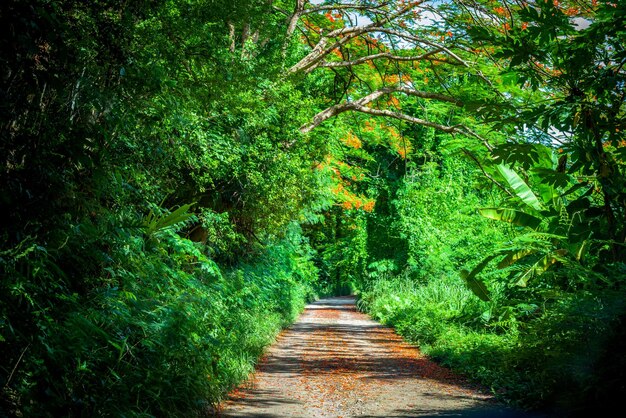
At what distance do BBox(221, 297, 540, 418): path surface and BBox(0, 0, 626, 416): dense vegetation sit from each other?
18.2 inches

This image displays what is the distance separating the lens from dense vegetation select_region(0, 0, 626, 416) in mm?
4691

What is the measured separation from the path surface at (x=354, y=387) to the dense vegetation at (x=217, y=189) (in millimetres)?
463

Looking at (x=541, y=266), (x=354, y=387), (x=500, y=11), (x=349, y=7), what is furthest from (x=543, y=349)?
(x=349, y=7)

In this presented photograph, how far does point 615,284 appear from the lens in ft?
25.4

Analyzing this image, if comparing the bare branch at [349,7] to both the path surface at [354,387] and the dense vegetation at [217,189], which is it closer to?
the dense vegetation at [217,189]

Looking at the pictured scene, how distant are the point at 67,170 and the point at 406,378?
6.82m

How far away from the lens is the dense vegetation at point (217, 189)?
15.4ft

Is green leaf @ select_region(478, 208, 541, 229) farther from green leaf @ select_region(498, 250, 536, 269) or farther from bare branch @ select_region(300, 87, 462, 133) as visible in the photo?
bare branch @ select_region(300, 87, 462, 133)

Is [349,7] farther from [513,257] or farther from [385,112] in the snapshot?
[513,257]

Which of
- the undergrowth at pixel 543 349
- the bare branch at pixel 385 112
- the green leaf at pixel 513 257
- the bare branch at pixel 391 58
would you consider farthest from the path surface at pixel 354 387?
the bare branch at pixel 391 58

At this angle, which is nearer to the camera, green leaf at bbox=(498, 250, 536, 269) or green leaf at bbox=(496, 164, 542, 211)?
green leaf at bbox=(498, 250, 536, 269)

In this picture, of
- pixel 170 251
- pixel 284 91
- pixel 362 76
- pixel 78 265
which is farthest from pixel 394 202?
pixel 78 265

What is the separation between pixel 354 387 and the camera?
30.2 feet

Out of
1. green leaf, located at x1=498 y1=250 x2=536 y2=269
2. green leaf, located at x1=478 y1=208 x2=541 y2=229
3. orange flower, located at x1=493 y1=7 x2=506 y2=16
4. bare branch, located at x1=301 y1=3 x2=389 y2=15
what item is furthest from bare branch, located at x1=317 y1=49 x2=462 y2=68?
green leaf, located at x1=498 y1=250 x2=536 y2=269
